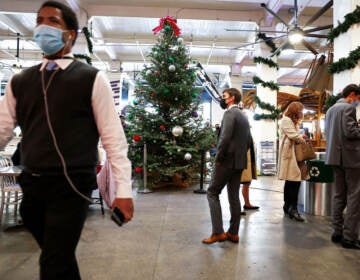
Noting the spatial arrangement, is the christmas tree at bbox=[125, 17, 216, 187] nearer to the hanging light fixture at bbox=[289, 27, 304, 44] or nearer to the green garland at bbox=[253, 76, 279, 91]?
the hanging light fixture at bbox=[289, 27, 304, 44]

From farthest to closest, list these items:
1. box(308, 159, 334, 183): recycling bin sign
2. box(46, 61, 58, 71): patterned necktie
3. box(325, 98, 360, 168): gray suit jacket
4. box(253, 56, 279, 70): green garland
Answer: box(253, 56, 279, 70): green garland → box(308, 159, 334, 183): recycling bin sign → box(325, 98, 360, 168): gray suit jacket → box(46, 61, 58, 71): patterned necktie

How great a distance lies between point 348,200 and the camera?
3031mm

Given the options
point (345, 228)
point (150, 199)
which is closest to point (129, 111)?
point (150, 199)

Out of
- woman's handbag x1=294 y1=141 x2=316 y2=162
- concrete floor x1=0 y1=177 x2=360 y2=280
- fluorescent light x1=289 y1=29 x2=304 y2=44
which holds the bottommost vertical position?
concrete floor x1=0 y1=177 x2=360 y2=280

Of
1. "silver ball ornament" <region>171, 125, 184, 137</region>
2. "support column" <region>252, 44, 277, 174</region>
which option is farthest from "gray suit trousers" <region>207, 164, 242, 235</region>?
"support column" <region>252, 44, 277, 174</region>

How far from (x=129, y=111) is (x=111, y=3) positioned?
4.02m

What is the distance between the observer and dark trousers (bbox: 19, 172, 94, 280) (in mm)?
1107

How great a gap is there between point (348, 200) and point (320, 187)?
1.20 metres

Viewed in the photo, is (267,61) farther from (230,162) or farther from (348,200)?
(230,162)

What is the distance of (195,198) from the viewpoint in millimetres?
5395

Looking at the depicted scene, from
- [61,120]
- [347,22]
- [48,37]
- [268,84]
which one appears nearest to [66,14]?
[48,37]

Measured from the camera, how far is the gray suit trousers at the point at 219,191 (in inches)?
120

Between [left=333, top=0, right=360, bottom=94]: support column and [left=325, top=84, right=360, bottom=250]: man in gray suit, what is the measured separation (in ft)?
3.90

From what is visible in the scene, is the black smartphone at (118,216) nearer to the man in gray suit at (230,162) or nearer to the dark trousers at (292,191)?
the man in gray suit at (230,162)
